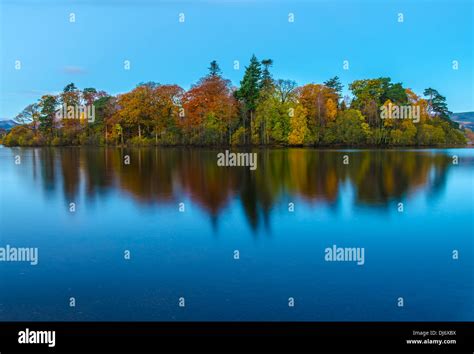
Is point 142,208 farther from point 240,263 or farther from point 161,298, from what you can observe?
point 161,298

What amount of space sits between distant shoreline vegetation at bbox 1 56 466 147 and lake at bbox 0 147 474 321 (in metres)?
39.0

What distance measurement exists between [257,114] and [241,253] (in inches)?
1963

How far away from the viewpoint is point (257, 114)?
59.6 m

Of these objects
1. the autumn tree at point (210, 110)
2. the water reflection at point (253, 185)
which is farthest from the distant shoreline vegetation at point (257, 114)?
the water reflection at point (253, 185)

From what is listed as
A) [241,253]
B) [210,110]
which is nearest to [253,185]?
[241,253]

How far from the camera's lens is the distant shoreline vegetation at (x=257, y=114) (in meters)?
59.3

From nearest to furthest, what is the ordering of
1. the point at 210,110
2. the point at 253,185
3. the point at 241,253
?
the point at 241,253
the point at 253,185
the point at 210,110

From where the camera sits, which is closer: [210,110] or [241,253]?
[241,253]

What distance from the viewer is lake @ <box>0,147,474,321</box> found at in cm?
779

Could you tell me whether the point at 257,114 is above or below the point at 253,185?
above

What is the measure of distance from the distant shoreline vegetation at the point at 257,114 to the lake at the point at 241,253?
39.0 m

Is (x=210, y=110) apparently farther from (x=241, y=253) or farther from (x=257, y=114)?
(x=241, y=253)
